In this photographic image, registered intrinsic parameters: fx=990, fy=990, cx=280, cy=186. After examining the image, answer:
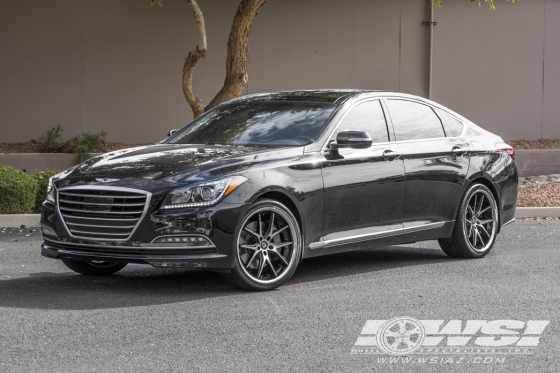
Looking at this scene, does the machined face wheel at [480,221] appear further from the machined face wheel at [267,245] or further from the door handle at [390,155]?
the machined face wheel at [267,245]

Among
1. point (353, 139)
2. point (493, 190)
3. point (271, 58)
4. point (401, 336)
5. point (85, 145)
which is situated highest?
point (271, 58)

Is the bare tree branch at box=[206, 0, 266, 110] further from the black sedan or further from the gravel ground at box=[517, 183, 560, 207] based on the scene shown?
the black sedan

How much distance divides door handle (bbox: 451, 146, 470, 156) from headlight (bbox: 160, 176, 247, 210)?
9.76 ft

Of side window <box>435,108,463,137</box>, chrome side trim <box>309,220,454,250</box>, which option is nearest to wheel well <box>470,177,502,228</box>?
side window <box>435,108,463,137</box>

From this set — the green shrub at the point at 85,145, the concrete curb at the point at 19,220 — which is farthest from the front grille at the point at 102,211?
the green shrub at the point at 85,145

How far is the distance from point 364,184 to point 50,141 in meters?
11.0

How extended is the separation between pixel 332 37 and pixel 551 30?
15.4 ft

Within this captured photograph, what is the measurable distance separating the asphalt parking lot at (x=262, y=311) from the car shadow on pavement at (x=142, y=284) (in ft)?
0.04

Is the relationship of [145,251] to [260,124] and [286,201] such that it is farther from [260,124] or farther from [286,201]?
[260,124]

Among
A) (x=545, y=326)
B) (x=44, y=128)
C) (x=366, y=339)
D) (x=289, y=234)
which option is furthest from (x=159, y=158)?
(x=44, y=128)

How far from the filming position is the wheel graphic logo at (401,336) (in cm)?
604

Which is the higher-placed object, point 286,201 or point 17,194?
point 286,201

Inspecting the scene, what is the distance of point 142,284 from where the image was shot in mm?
8312

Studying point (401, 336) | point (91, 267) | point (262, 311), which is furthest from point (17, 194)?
point (401, 336)
